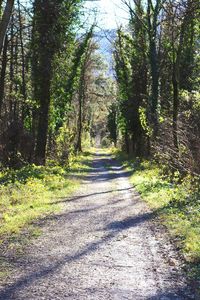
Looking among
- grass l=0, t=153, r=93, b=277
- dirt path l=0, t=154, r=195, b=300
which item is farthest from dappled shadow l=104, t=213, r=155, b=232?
grass l=0, t=153, r=93, b=277

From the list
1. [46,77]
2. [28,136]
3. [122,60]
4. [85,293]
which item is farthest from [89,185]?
[122,60]

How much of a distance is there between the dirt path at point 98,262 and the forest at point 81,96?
62 centimetres

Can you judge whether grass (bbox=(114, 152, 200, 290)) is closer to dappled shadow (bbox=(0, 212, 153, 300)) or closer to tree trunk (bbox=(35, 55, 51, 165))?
dappled shadow (bbox=(0, 212, 153, 300))

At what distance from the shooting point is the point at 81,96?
47.9 m

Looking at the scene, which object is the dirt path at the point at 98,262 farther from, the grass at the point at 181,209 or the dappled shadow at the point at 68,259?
the grass at the point at 181,209

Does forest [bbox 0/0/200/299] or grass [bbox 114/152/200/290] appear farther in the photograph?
forest [bbox 0/0/200/299]

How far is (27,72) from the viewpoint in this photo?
31172mm

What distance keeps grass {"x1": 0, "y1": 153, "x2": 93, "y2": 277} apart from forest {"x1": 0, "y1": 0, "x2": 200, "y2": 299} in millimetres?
50

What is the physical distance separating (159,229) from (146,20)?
70.4ft

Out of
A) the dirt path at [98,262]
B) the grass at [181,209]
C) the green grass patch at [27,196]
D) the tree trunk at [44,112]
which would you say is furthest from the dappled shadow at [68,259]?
the tree trunk at [44,112]

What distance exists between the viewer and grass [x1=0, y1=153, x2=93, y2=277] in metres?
9.59

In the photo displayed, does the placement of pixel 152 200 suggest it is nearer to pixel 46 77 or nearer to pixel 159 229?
pixel 159 229

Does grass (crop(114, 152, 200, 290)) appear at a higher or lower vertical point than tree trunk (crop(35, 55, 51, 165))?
lower

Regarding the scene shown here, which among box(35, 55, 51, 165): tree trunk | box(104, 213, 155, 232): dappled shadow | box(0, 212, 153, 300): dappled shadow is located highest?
box(35, 55, 51, 165): tree trunk
